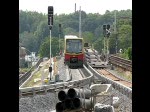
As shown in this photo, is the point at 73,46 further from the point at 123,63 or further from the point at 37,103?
the point at 37,103

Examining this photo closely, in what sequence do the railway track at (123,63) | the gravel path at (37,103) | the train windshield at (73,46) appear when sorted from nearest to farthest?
the gravel path at (37,103), the train windshield at (73,46), the railway track at (123,63)

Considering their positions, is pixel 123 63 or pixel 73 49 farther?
pixel 123 63

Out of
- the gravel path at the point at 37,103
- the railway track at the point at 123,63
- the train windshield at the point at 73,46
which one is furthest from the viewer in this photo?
the railway track at the point at 123,63

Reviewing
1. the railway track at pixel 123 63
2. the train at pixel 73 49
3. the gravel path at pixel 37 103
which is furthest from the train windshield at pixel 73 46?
the gravel path at pixel 37 103

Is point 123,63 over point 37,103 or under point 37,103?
over

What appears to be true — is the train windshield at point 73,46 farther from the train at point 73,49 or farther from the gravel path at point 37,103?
the gravel path at point 37,103

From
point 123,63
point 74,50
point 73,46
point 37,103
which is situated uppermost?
point 73,46

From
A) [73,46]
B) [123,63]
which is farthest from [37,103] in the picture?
[123,63]

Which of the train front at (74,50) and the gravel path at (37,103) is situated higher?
the train front at (74,50)

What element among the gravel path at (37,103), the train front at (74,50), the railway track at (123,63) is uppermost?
the train front at (74,50)

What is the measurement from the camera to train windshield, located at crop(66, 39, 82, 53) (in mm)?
33812

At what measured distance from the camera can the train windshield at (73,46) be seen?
33812mm

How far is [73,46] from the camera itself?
33.9 m
